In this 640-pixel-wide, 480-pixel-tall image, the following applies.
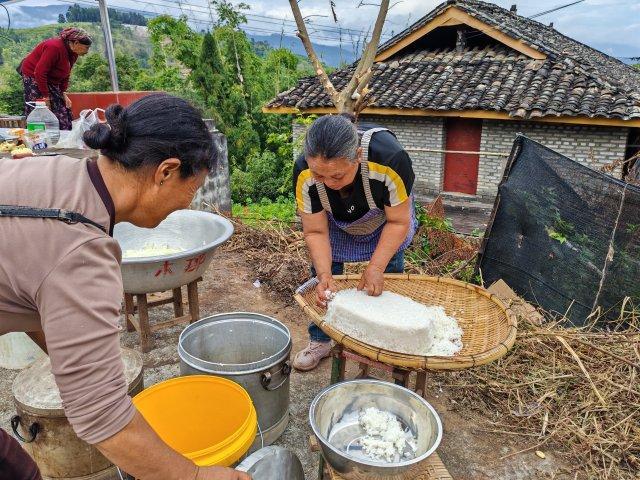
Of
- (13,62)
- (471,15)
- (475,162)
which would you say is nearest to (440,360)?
(475,162)

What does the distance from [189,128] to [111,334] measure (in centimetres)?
56

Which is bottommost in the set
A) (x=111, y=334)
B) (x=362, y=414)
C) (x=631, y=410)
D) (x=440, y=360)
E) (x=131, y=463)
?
(x=631, y=410)

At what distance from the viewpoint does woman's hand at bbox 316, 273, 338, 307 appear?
2365 millimetres

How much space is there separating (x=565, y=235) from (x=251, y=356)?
101 inches

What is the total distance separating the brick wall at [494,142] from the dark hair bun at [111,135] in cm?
1040

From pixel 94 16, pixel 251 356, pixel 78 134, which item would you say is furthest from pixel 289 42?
pixel 94 16

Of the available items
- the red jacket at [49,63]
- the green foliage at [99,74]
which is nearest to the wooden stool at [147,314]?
the red jacket at [49,63]

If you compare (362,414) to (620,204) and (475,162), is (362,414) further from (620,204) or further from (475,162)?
(475,162)

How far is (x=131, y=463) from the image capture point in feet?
3.76

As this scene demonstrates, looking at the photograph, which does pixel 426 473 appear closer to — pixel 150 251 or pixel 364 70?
pixel 150 251

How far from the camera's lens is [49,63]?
5227 millimetres

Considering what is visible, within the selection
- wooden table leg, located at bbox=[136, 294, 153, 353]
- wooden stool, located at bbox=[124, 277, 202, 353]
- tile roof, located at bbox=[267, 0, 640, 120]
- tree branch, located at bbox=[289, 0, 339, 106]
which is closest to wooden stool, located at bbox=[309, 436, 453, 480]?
wooden stool, located at bbox=[124, 277, 202, 353]

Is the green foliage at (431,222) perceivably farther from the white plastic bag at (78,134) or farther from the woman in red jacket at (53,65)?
the woman in red jacket at (53,65)

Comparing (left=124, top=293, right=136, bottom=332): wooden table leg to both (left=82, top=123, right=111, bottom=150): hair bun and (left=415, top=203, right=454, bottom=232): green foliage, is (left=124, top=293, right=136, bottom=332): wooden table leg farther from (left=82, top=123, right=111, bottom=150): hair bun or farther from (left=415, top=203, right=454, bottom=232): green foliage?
(left=415, top=203, right=454, bottom=232): green foliage
